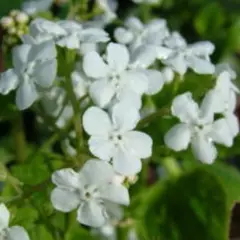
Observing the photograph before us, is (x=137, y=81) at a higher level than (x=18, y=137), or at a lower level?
higher

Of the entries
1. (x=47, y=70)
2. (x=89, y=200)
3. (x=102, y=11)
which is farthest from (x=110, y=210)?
(x=102, y=11)

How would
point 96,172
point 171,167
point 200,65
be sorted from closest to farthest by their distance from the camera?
point 96,172, point 200,65, point 171,167

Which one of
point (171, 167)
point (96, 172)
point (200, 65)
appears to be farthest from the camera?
point (171, 167)

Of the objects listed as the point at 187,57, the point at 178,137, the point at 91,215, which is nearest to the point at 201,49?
the point at 187,57

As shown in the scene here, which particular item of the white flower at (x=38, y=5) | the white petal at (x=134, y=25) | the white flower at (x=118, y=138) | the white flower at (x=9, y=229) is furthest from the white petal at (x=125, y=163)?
the white flower at (x=38, y=5)

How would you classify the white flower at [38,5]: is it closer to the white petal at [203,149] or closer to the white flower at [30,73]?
the white flower at [30,73]

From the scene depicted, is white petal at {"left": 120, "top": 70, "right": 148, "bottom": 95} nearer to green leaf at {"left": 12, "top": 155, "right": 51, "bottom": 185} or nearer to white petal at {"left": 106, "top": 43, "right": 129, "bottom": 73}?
white petal at {"left": 106, "top": 43, "right": 129, "bottom": 73}

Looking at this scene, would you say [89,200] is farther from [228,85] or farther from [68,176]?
[228,85]

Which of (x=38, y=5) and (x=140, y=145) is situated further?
(x=38, y=5)

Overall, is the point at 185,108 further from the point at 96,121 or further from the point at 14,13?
the point at 14,13
